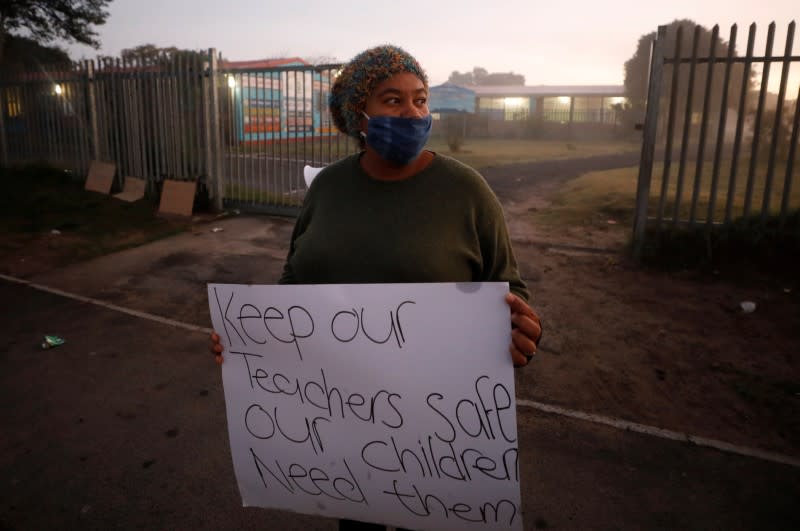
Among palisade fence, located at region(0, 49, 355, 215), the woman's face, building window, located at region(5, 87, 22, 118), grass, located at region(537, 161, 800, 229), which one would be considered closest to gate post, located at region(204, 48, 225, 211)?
palisade fence, located at region(0, 49, 355, 215)

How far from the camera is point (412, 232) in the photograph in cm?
162

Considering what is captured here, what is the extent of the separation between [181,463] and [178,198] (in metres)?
7.58

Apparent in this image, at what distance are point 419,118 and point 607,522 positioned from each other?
6.75 feet

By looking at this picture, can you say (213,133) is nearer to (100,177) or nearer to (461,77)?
(100,177)

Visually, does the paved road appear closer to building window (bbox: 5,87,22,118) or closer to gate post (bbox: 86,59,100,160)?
gate post (bbox: 86,59,100,160)

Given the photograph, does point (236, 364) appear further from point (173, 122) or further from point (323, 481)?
point (173, 122)

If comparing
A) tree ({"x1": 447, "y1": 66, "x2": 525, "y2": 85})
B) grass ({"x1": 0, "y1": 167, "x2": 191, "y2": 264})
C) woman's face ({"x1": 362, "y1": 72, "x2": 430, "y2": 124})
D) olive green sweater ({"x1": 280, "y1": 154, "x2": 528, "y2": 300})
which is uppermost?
tree ({"x1": 447, "y1": 66, "x2": 525, "y2": 85})

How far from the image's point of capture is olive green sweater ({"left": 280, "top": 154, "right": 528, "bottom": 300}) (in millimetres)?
1623

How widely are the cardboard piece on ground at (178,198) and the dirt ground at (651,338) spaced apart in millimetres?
2089

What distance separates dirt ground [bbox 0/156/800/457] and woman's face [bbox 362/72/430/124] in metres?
2.55

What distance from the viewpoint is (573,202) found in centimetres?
1138

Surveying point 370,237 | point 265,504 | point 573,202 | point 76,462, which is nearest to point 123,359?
point 76,462

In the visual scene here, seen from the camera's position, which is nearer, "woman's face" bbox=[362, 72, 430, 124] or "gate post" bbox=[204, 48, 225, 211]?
"woman's face" bbox=[362, 72, 430, 124]

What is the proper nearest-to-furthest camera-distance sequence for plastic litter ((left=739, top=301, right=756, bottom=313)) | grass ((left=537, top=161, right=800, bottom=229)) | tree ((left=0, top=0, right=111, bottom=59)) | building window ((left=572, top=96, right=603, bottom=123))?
plastic litter ((left=739, top=301, right=756, bottom=313)), grass ((left=537, top=161, right=800, bottom=229)), tree ((left=0, top=0, right=111, bottom=59)), building window ((left=572, top=96, right=603, bottom=123))
